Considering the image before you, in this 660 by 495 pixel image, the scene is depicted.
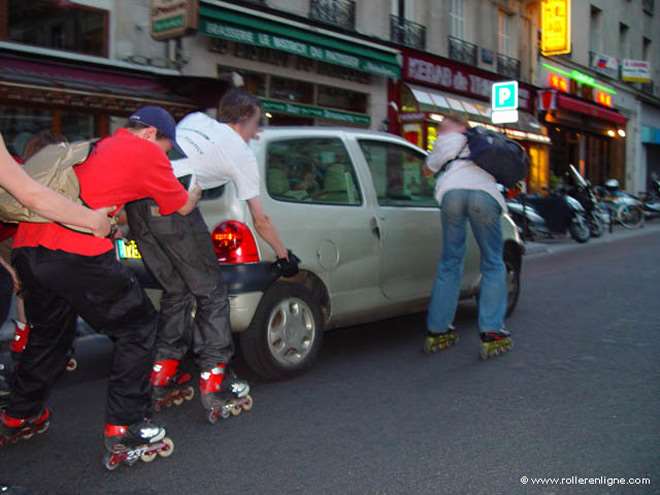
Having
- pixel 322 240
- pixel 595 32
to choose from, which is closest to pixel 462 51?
pixel 595 32

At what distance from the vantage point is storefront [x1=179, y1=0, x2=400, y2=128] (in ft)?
39.7

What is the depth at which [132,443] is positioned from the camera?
305 cm

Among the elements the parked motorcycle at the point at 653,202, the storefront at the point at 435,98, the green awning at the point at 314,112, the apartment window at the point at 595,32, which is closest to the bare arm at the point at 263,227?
the green awning at the point at 314,112

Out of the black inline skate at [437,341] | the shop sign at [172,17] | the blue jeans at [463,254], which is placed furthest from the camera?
the shop sign at [172,17]

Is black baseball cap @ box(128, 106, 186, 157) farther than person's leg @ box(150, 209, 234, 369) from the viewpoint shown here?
No

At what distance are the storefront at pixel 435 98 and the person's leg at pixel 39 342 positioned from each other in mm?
12718

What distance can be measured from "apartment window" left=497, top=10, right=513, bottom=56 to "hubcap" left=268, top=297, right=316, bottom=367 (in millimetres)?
19282

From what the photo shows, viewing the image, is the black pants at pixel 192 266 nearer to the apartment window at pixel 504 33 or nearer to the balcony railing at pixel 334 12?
the balcony railing at pixel 334 12

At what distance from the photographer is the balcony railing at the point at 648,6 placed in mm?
32781

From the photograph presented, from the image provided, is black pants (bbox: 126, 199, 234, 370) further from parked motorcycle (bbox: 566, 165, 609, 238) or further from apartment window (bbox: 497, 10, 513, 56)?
apartment window (bbox: 497, 10, 513, 56)

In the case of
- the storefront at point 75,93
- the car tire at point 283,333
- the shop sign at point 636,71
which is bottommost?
the car tire at point 283,333

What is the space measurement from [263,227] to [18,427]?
1539 millimetres

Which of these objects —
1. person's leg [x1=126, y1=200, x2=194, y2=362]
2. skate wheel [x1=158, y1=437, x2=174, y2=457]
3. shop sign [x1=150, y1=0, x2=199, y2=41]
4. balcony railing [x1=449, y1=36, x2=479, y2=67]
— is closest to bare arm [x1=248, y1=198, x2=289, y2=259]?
person's leg [x1=126, y1=200, x2=194, y2=362]

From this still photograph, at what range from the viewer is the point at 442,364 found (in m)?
4.77
